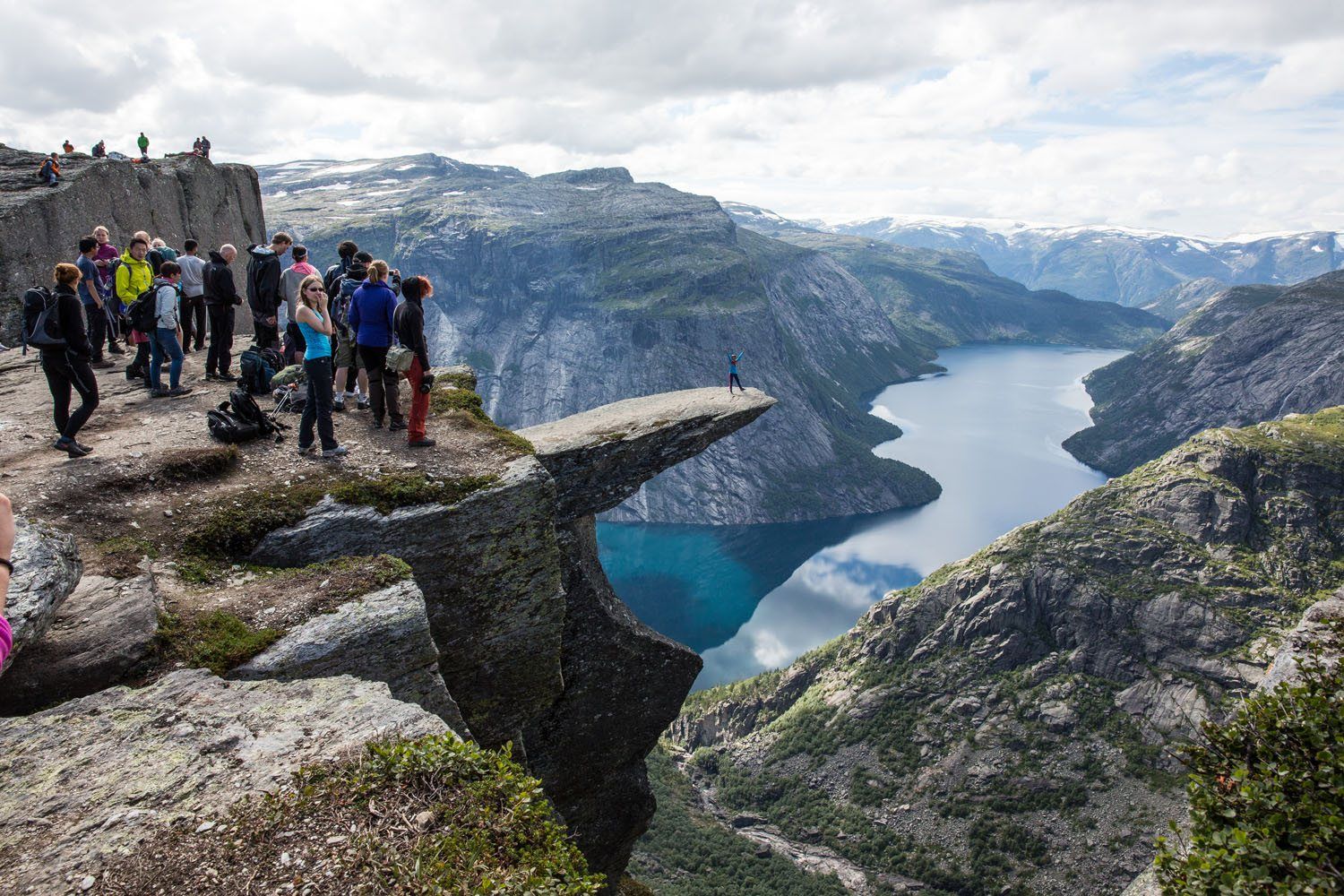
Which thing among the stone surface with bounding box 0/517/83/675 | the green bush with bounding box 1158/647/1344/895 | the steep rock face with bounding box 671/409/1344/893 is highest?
the stone surface with bounding box 0/517/83/675

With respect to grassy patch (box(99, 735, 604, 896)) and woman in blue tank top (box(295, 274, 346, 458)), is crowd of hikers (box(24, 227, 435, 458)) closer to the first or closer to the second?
woman in blue tank top (box(295, 274, 346, 458))

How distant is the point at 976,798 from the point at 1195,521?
157 feet

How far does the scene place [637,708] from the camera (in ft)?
90.6

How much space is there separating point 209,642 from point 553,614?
9417 millimetres

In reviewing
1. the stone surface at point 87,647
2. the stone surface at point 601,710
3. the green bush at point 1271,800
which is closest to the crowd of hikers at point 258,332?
the stone surface at point 87,647

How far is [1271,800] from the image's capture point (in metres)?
12.7

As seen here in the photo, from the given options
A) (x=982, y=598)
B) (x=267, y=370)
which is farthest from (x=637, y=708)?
(x=982, y=598)

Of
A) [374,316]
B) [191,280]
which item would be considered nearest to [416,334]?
[374,316]

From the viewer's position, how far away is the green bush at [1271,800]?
11.2 meters

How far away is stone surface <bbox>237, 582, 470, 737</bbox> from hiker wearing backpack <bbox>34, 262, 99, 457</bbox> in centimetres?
850

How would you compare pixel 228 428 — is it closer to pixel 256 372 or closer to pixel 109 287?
pixel 256 372

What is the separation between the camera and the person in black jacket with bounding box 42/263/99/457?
52.1ft

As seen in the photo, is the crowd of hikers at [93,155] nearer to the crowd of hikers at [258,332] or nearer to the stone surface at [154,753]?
the crowd of hikers at [258,332]

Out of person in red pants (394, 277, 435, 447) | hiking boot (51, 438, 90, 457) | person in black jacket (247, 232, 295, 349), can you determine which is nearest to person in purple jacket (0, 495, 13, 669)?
person in red pants (394, 277, 435, 447)
